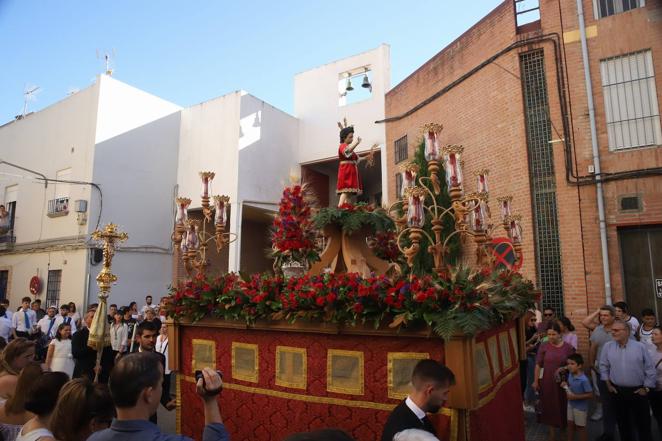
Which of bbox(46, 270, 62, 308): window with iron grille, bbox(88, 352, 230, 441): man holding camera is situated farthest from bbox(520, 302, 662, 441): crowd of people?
bbox(46, 270, 62, 308): window with iron grille

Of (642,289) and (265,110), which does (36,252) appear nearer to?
(265,110)

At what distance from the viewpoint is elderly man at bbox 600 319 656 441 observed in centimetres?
549

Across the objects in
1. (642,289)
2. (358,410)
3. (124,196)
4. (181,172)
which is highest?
(181,172)

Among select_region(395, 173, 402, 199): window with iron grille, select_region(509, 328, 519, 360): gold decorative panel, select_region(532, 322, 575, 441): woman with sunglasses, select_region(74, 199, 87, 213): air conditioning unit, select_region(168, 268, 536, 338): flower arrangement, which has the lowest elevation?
select_region(532, 322, 575, 441): woman with sunglasses

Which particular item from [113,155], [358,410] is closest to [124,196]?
[113,155]

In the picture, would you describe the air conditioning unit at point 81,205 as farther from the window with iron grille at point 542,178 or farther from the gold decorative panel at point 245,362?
the window with iron grille at point 542,178

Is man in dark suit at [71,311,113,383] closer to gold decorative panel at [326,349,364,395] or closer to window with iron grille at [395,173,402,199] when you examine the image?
gold decorative panel at [326,349,364,395]

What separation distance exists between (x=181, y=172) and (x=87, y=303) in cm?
573

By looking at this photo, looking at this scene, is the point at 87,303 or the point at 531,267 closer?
the point at 531,267

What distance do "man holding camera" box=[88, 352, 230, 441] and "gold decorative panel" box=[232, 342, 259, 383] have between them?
258cm

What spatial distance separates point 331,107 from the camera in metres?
17.8

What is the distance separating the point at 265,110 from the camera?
17.2 m

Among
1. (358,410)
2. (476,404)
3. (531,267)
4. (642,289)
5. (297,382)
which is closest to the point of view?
(476,404)

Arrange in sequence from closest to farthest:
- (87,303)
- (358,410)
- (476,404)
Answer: (476,404) < (358,410) < (87,303)
